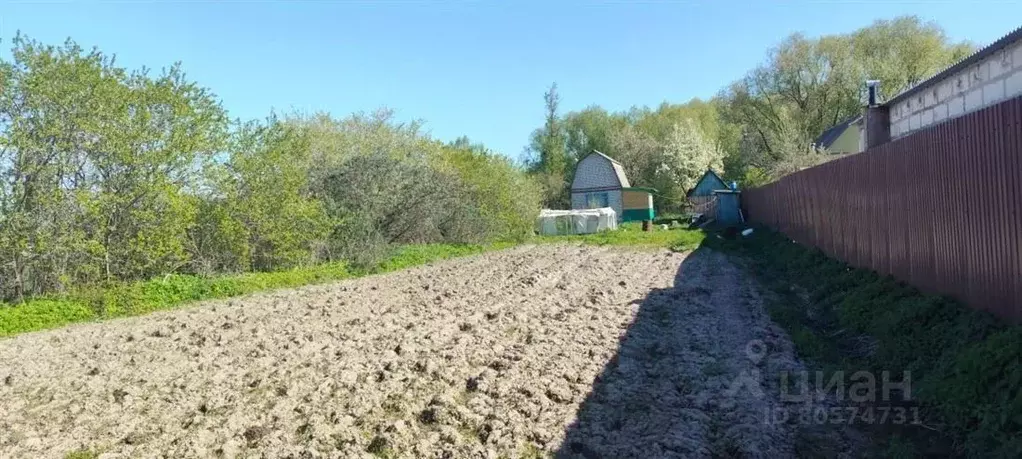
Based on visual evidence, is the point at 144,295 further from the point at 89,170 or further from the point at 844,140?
the point at 844,140

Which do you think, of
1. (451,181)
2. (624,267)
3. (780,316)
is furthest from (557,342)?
(451,181)

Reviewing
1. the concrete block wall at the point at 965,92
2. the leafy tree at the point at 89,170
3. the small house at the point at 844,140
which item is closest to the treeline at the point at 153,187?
the leafy tree at the point at 89,170

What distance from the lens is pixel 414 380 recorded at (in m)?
5.75

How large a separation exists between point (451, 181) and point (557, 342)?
17768 millimetres

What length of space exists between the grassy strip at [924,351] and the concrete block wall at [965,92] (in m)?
4.03

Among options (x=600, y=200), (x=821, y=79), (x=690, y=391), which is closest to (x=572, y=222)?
(x=600, y=200)

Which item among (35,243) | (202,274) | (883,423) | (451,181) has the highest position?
(451,181)

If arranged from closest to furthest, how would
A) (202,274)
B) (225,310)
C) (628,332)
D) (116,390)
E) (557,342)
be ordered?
(116,390), (557,342), (628,332), (225,310), (202,274)

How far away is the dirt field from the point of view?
4461mm

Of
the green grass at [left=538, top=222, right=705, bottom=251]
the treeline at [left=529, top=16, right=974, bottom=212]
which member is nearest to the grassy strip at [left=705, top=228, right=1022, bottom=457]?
the green grass at [left=538, top=222, right=705, bottom=251]

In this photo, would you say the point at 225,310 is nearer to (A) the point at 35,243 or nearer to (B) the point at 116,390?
Answer: (A) the point at 35,243

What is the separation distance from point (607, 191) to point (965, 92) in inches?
1293

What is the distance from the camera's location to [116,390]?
6086 mm

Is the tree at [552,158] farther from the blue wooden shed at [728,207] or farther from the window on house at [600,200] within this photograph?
the blue wooden shed at [728,207]
